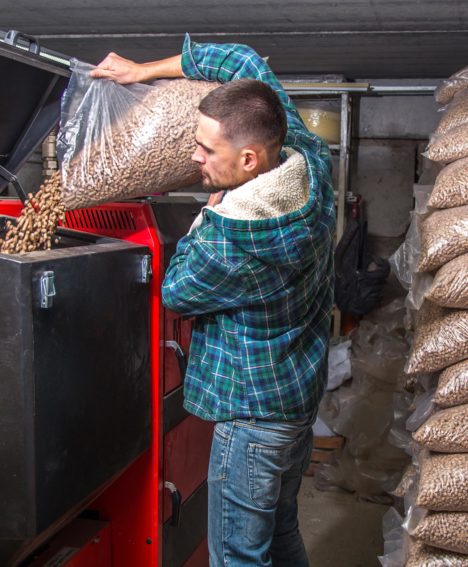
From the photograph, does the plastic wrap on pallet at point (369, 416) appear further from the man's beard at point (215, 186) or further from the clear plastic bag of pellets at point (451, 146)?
the man's beard at point (215, 186)

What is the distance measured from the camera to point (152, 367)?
1.82 m

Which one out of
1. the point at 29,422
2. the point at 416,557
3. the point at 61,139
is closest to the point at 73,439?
the point at 29,422

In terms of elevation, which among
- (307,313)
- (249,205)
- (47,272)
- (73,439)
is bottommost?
(73,439)

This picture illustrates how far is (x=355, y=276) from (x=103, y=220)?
89.3 inches

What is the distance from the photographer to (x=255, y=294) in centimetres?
155

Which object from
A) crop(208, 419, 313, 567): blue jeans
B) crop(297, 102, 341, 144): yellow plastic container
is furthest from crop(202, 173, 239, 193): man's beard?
crop(297, 102, 341, 144): yellow plastic container

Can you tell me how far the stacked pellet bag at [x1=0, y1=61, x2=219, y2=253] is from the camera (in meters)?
1.64

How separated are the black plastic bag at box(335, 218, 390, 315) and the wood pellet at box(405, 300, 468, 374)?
1.79 meters

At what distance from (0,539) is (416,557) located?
1.11 m

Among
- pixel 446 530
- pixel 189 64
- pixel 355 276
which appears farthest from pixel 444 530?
pixel 355 276

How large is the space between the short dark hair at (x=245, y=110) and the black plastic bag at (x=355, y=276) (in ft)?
7.97

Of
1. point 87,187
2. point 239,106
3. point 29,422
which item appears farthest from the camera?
point 87,187

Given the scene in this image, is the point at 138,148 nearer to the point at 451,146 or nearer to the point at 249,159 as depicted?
the point at 249,159

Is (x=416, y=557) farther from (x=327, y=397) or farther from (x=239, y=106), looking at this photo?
(x=327, y=397)
